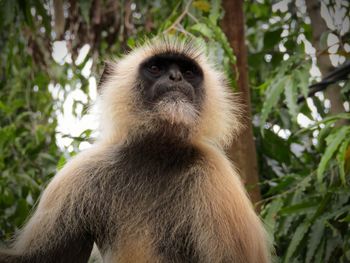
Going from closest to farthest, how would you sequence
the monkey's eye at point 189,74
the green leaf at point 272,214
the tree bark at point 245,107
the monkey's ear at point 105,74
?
1. the monkey's eye at point 189,74
2. the green leaf at point 272,214
3. the monkey's ear at point 105,74
4. the tree bark at point 245,107

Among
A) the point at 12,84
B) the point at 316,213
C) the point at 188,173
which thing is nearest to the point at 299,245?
the point at 316,213

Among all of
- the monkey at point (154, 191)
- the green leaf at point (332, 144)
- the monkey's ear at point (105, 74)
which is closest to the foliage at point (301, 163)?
the green leaf at point (332, 144)

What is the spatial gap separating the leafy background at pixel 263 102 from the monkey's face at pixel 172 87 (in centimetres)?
31

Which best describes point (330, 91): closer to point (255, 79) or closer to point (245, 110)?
point (245, 110)

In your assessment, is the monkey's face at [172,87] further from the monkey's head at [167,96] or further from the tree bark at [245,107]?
the tree bark at [245,107]

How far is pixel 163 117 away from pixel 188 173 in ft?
1.04

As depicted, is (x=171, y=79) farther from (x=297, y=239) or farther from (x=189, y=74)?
(x=297, y=239)

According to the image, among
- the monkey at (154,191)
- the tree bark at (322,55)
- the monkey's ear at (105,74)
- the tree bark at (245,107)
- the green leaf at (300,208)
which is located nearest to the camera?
the monkey at (154,191)

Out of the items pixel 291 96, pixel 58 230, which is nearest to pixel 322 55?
pixel 291 96

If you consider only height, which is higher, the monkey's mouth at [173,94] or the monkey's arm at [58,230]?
the monkey's mouth at [173,94]

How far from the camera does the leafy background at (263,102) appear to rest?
11.3ft

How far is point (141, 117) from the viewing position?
3361 millimetres

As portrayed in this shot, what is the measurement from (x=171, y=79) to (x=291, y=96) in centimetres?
75

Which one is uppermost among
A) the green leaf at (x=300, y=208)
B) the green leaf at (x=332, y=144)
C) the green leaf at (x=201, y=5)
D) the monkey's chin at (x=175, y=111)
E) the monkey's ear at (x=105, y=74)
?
the green leaf at (x=201, y=5)
